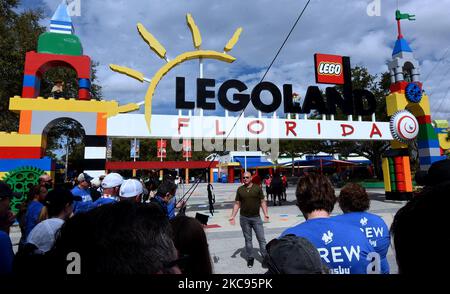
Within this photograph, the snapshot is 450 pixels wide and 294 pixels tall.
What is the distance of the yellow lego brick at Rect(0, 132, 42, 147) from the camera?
337 inches

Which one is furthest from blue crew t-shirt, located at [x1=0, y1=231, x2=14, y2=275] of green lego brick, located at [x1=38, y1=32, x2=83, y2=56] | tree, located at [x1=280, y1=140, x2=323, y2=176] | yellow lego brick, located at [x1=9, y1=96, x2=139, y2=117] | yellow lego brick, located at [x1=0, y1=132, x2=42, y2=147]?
tree, located at [x1=280, y1=140, x2=323, y2=176]

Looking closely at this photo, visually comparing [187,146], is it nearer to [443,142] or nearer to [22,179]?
[22,179]

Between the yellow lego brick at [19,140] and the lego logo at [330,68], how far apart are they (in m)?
12.2

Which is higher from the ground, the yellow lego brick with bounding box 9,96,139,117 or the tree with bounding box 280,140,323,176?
the tree with bounding box 280,140,323,176

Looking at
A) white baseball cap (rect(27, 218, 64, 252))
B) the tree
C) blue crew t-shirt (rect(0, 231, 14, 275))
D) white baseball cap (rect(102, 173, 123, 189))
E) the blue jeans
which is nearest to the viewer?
blue crew t-shirt (rect(0, 231, 14, 275))

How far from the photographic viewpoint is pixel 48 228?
2.26 meters

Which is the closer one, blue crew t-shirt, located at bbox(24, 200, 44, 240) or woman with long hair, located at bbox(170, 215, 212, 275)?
woman with long hair, located at bbox(170, 215, 212, 275)

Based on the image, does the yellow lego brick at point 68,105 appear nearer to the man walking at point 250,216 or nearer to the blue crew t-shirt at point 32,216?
the blue crew t-shirt at point 32,216

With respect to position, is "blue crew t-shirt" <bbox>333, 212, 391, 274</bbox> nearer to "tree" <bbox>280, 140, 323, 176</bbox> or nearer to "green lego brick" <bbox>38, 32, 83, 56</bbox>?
"green lego brick" <bbox>38, 32, 83, 56</bbox>

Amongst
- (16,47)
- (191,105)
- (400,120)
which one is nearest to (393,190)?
(400,120)

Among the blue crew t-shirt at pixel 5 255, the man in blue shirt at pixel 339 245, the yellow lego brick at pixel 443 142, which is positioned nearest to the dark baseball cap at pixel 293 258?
the man in blue shirt at pixel 339 245

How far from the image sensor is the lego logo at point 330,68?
1342 cm

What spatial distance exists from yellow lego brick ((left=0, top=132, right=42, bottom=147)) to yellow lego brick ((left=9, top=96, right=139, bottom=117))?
0.85m
